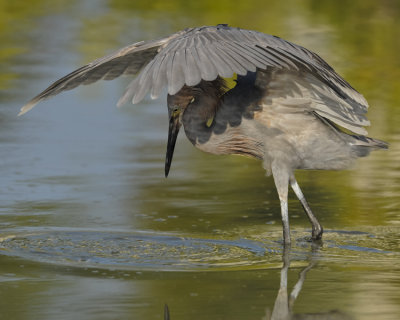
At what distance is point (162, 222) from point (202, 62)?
83.8 inches

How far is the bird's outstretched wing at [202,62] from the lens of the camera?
6633 millimetres

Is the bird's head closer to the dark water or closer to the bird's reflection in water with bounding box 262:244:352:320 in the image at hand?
the dark water

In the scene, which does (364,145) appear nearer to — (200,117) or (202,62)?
(200,117)

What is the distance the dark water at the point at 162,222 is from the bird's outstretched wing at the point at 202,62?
106 centimetres

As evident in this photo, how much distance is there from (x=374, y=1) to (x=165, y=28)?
19.6 ft

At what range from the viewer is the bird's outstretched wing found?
6.63 meters

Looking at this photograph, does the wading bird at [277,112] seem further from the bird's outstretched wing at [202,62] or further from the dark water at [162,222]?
the dark water at [162,222]

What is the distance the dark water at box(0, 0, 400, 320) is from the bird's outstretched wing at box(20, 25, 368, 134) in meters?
1.06

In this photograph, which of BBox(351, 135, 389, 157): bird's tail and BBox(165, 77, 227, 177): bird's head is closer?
BBox(165, 77, 227, 177): bird's head

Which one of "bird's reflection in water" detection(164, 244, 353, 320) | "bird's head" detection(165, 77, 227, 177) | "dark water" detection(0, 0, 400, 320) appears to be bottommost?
"bird's reflection in water" detection(164, 244, 353, 320)

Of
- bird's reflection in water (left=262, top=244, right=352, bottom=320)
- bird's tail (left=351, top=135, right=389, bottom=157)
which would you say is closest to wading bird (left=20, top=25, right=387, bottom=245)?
bird's tail (left=351, top=135, right=389, bottom=157)

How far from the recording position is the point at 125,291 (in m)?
6.73

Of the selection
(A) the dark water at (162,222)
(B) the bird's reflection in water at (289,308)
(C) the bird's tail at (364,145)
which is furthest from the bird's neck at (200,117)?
(B) the bird's reflection in water at (289,308)

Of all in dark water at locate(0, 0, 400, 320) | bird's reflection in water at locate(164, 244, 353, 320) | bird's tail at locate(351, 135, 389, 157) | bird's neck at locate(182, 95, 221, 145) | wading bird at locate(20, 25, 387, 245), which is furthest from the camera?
bird's tail at locate(351, 135, 389, 157)
